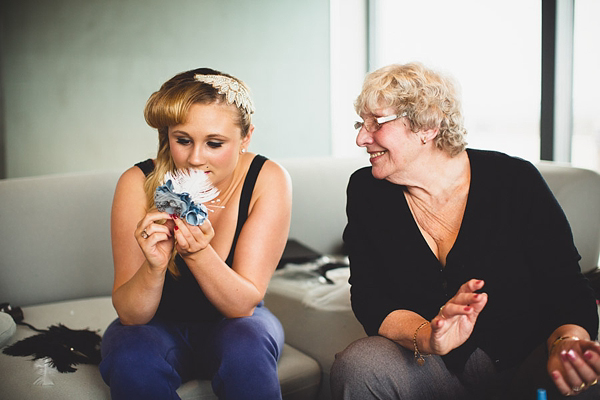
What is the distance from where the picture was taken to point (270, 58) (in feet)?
14.2

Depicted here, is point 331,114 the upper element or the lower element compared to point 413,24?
lower

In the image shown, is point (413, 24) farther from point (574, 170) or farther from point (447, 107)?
point (447, 107)

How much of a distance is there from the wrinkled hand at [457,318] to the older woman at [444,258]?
0.12 ft

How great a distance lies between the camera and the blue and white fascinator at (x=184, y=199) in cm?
139

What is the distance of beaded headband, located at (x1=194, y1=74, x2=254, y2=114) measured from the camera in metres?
1.73

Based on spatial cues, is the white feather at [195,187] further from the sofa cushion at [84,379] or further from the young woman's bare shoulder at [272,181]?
the sofa cushion at [84,379]

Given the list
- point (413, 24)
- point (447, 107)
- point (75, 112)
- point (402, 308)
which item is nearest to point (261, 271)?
point (402, 308)

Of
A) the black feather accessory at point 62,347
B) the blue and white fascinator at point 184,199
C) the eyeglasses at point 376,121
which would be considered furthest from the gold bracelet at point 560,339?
the black feather accessory at point 62,347

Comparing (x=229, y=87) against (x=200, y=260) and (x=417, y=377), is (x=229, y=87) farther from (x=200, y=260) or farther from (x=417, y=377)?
(x=417, y=377)

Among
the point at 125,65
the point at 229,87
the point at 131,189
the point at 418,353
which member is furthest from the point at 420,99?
the point at 125,65

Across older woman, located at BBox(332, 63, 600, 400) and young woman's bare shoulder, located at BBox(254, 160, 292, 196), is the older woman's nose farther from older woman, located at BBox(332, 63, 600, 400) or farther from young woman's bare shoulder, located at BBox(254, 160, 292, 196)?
young woman's bare shoulder, located at BBox(254, 160, 292, 196)

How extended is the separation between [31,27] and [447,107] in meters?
2.74

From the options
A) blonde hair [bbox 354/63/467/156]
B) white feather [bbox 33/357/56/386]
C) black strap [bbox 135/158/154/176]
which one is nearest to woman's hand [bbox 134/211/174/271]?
black strap [bbox 135/158/154/176]

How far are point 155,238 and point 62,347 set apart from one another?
30.2 inches
